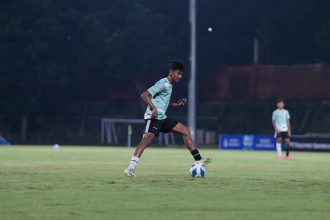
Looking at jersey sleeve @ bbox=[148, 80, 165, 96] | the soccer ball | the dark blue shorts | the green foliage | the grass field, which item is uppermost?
the green foliage

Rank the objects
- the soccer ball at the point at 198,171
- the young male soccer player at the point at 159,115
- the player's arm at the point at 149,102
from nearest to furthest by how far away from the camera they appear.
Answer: the player's arm at the point at 149,102 < the young male soccer player at the point at 159,115 < the soccer ball at the point at 198,171

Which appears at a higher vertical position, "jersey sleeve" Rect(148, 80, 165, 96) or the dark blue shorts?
"jersey sleeve" Rect(148, 80, 165, 96)

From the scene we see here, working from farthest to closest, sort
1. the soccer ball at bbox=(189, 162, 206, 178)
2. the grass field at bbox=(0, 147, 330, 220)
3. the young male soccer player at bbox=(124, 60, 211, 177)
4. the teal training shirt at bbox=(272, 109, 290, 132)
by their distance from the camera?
the teal training shirt at bbox=(272, 109, 290, 132) → the soccer ball at bbox=(189, 162, 206, 178) → the young male soccer player at bbox=(124, 60, 211, 177) → the grass field at bbox=(0, 147, 330, 220)

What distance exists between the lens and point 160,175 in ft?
64.0

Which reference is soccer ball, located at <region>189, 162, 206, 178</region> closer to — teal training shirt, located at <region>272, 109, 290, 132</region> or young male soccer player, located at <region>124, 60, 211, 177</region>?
young male soccer player, located at <region>124, 60, 211, 177</region>

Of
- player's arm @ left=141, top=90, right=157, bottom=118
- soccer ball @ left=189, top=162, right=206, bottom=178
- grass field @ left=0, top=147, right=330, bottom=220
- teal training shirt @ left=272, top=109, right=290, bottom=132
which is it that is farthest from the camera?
teal training shirt @ left=272, top=109, right=290, bottom=132

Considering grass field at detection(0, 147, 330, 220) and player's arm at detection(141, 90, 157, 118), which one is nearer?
grass field at detection(0, 147, 330, 220)

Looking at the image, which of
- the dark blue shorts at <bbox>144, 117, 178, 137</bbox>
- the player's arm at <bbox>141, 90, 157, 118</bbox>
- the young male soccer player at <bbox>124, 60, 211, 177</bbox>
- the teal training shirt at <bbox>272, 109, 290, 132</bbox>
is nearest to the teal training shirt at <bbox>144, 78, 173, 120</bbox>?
the young male soccer player at <bbox>124, 60, 211, 177</bbox>

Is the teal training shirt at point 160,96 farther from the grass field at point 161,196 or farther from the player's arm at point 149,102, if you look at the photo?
the grass field at point 161,196

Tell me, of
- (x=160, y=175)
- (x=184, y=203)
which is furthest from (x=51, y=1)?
(x=184, y=203)

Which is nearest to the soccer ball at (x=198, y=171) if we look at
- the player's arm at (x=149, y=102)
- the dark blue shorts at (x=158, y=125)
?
the dark blue shorts at (x=158, y=125)

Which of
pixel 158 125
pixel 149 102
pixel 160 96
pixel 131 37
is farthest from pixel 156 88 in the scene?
pixel 131 37

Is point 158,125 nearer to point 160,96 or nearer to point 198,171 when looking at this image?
point 160,96

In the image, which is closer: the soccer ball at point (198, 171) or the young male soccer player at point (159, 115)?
the young male soccer player at point (159, 115)
